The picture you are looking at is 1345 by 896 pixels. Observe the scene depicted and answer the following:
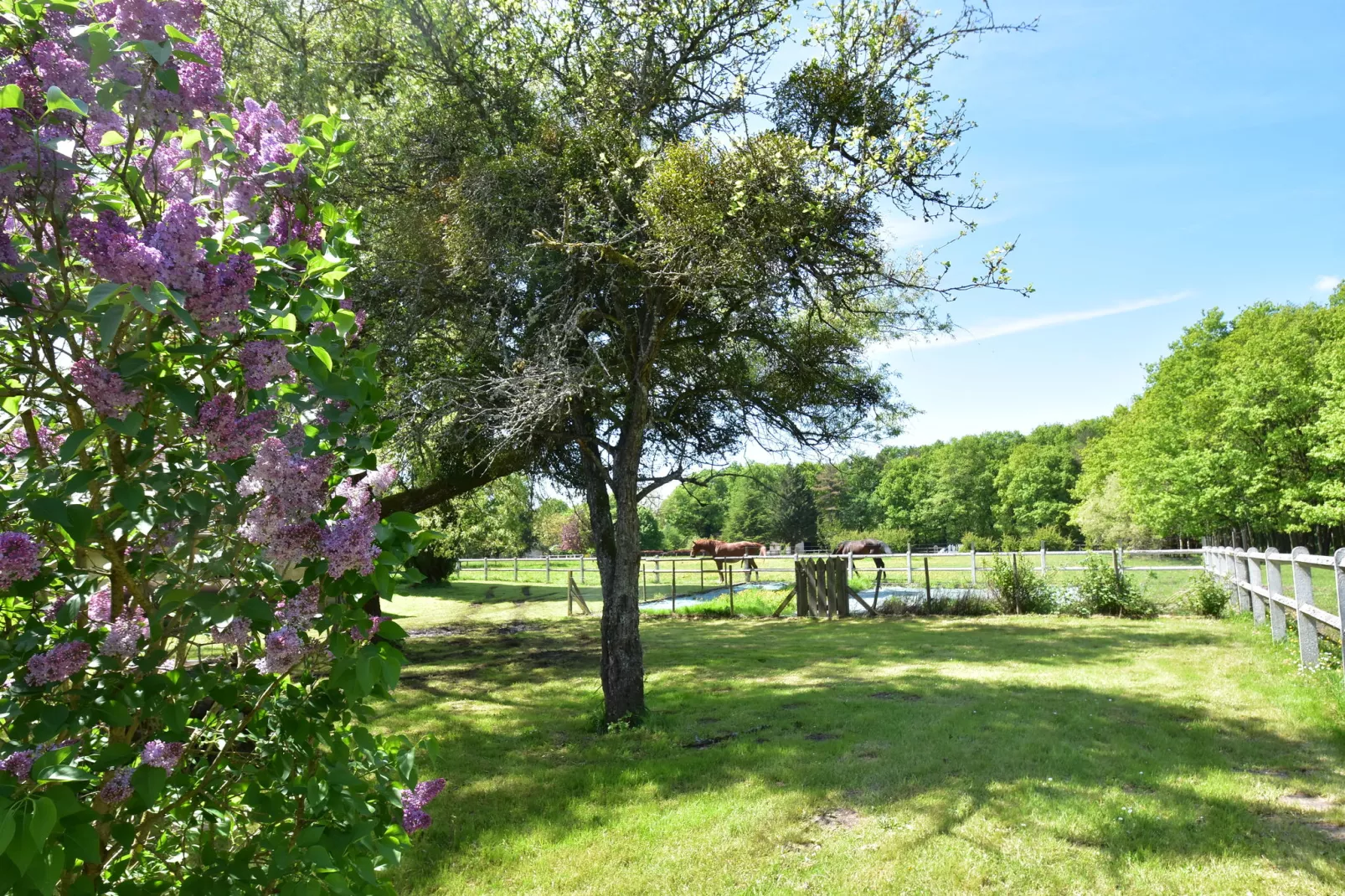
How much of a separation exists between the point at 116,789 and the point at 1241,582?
51.2 feet

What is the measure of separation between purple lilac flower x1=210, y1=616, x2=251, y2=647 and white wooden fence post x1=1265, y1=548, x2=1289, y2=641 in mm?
10965

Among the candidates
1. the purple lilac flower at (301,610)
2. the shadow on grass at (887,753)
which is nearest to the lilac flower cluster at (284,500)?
the purple lilac flower at (301,610)

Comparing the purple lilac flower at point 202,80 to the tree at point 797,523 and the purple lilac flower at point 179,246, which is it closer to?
the purple lilac flower at point 179,246

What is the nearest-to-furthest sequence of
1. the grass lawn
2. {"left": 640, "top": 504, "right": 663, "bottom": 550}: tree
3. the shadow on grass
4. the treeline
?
1. the grass lawn
2. the shadow on grass
3. the treeline
4. {"left": 640, "top": 504, "right": 663, "bottom": 550}: tree

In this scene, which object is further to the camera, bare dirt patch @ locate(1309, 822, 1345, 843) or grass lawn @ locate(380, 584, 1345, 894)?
bare dirt patch @ locate(1309, 822, 1345, 843)

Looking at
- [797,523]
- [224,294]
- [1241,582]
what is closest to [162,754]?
[224,294]

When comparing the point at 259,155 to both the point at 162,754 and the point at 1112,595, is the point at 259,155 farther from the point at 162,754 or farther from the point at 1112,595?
the point at 1112,595

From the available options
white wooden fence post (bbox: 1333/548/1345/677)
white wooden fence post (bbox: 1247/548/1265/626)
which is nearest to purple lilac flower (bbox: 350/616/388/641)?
white wooden fence post (bbox: 1333/548/1345/677)

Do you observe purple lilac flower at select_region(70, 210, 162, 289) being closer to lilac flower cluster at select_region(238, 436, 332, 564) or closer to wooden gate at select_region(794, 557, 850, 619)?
lilac flower cluster at select_region(238, 436, 332, 564)

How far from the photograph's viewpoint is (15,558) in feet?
5.65

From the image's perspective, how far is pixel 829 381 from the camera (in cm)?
875

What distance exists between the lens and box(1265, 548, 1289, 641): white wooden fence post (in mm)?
9750

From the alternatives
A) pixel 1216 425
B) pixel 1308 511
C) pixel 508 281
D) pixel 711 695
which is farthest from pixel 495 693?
pixel 1216 425

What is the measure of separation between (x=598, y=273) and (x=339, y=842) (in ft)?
20.3
